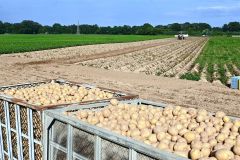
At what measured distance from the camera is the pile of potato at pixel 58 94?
19.5 ft

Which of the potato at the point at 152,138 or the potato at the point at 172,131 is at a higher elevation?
the potato at the point at 172,131

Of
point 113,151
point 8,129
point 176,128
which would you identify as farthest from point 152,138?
point 8,129

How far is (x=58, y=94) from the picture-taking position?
20.7 ft

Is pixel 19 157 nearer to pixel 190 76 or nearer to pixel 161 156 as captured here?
pixel 161 156

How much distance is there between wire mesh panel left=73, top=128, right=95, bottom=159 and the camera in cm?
388

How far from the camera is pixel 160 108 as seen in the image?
17.5ft

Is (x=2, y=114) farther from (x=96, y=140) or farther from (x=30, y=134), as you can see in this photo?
(x=96, y=140)

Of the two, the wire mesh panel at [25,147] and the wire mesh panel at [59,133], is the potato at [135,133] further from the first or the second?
the wire mesh panel at [25,147]

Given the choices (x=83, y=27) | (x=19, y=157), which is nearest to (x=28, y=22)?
(x=83, y=27)

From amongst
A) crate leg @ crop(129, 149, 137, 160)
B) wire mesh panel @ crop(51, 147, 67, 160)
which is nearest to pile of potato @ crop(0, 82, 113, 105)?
wire mesh panel @ crop(51, 147, 67, 160)

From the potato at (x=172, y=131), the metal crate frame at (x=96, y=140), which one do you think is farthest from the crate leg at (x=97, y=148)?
the potato at (x=172, y=131)

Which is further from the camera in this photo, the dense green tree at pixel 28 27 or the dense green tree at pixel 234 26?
the dense green tree at pixel 234 26

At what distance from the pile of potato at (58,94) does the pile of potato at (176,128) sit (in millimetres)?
909

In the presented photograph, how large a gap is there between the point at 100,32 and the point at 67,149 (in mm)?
160179
